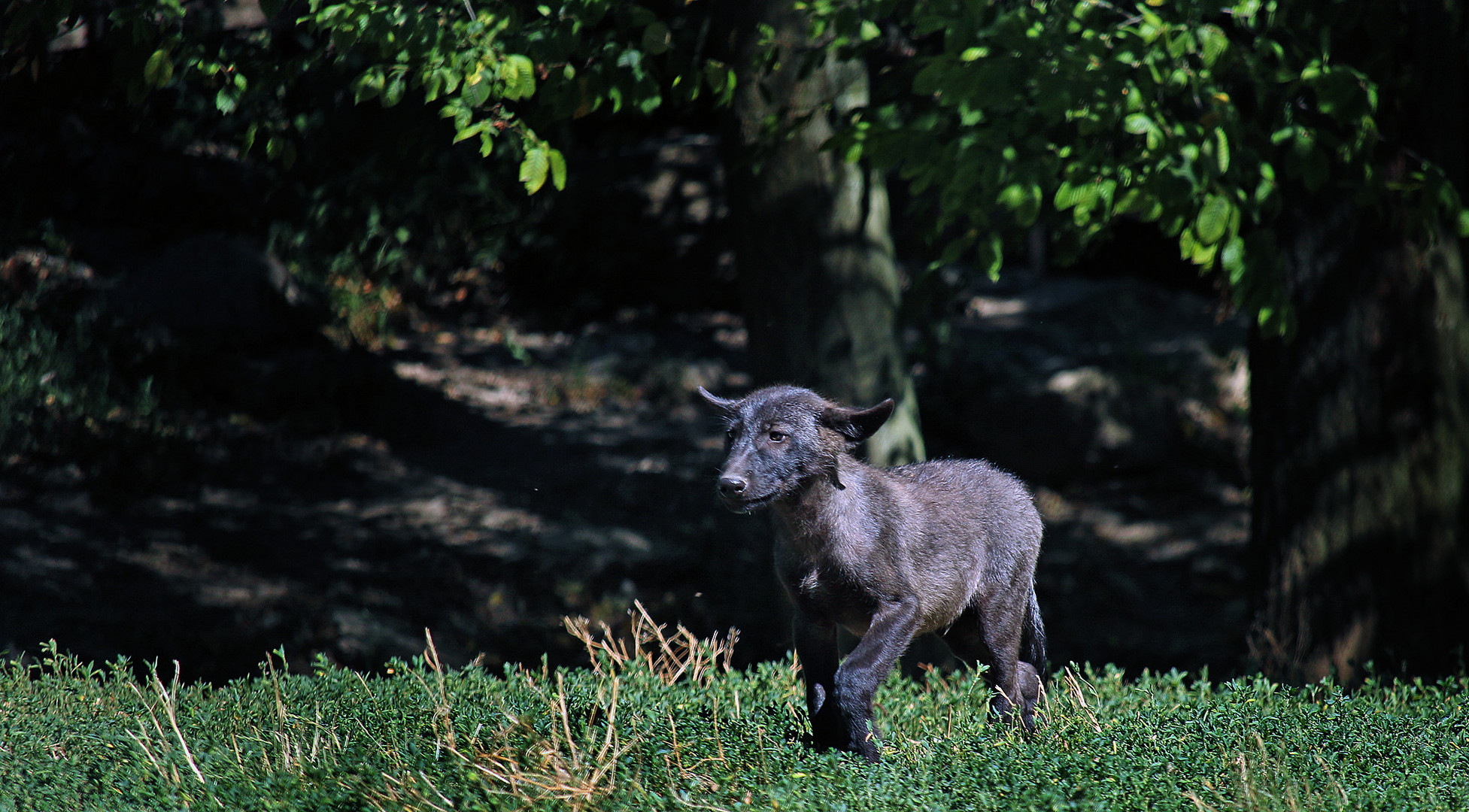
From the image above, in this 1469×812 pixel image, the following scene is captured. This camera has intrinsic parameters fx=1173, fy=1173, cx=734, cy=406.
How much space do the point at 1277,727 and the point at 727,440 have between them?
2.61m

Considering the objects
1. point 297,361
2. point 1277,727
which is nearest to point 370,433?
point 297,361

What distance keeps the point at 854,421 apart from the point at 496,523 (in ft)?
24.7

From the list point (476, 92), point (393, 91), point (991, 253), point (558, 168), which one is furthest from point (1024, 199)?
point (393, 91)

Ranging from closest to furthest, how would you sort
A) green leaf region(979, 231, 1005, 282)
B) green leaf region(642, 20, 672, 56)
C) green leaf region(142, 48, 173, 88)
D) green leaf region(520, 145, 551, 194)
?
green leaf region(520, 145, 551, 194), green leaf region(142, 48, 173, 88), green leaf region(642, 20, 672, 56), green leaf region(979, 231, 1005, 282)

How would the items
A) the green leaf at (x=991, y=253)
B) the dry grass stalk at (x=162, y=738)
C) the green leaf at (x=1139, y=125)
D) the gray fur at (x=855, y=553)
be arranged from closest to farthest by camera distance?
the dry grass stalk at (x=162, y=738) < the gray fur at (x=855, y=553) < the green leaf at (x=1139, y=125) < the green leaf at (x=991, y=253)

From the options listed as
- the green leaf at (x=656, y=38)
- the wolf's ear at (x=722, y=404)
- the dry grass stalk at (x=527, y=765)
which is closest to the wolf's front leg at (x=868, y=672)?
the dry grass stalk at (x=527, y=765)

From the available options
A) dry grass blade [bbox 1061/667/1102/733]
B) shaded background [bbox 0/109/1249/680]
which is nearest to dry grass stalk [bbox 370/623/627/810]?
dry grass blade [bbox 1061/667/1102/733]

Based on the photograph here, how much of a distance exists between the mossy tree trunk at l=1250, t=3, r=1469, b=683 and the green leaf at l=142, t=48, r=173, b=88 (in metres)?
6.82

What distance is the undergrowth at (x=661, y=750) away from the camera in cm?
409

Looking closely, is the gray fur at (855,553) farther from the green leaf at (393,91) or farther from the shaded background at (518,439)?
the shaded background at (518,439)

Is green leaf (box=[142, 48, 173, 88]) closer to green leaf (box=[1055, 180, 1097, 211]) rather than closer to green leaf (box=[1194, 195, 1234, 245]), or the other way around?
green leaf (box=[1055, 180, 1097, 211])

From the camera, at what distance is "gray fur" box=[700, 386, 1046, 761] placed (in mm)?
4770

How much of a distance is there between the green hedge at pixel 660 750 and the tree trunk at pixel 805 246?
262 cm

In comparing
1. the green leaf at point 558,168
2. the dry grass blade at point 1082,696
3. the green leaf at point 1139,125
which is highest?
the green leaf at point 1139,125
